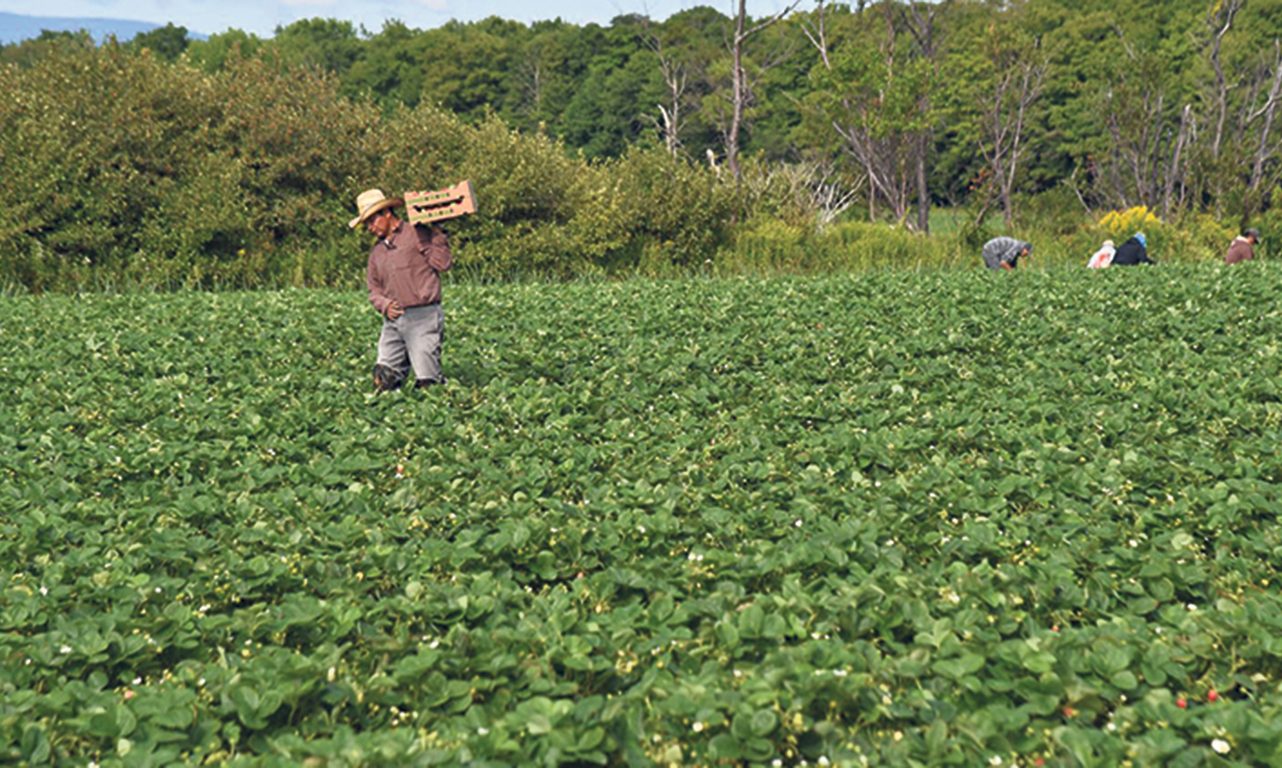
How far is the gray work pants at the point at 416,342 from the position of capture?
32.9 ft

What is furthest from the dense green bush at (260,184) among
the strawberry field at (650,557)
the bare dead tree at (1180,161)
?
the bare dead tree at (1180,161)

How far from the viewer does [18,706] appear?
160 inches

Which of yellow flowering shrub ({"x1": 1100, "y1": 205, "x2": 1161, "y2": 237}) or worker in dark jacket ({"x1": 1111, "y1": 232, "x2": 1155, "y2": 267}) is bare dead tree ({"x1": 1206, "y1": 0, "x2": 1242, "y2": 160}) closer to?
yellow flowering shrub ({"x1": 1100, "y1": 205, "x2": 1161, "y2": 237})

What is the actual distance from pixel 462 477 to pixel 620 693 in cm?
330

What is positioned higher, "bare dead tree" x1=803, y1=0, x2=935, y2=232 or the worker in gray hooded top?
"bare dead tree" x1=803, y1=0, x2=935, y2=232

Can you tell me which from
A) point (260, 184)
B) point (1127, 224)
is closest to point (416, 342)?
point (260, 184)

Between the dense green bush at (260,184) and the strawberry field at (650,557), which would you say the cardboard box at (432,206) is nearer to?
the strawberry field at (650,557)

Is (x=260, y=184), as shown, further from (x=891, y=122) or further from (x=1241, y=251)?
(x=891, y=122)

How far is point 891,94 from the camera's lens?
117 feet

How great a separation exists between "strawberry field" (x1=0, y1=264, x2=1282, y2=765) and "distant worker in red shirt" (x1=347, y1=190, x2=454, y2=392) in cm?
51

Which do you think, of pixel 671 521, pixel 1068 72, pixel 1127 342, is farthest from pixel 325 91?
pixel 1068 72

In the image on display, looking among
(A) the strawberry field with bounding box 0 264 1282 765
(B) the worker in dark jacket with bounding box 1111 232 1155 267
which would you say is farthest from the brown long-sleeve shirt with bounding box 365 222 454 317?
(B) the worker in dark jacket with bounding box 1111 232 1155 267

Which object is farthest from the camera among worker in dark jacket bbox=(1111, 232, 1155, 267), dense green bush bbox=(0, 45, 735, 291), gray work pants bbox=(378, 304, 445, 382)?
worker in dark jacket bbox=(1111, 232, 1155, 267)

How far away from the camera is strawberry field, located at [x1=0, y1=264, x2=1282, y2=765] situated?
3.97 metres
